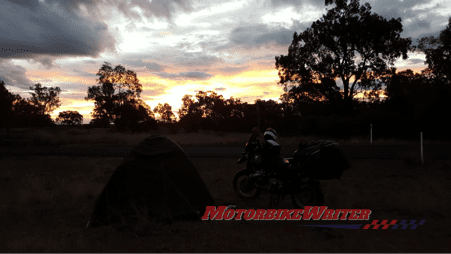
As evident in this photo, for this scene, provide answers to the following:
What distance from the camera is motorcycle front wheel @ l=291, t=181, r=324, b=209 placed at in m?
6.68

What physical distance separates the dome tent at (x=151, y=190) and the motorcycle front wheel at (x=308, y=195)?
1986mm

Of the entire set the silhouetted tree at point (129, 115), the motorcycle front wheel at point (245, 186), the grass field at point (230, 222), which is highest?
the silhouetted tree at point (129, 115)

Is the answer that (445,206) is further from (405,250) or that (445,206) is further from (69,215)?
(69,215)

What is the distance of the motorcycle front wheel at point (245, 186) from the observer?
769 cm

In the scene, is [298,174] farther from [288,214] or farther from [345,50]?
[345,50]

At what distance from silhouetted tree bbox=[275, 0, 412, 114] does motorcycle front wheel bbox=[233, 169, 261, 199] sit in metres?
26.5

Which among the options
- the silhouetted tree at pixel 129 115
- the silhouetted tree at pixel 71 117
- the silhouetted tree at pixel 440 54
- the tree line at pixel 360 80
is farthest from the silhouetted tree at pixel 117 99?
the silhouetted tree at pixel 71 117

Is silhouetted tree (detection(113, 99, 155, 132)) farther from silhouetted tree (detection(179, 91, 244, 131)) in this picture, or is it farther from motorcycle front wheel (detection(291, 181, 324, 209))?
motorcycle front wheel (detection(291, 181, 324, 209))

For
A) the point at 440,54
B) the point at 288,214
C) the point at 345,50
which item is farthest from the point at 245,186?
the point at 440,54

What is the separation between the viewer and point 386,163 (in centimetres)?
1312

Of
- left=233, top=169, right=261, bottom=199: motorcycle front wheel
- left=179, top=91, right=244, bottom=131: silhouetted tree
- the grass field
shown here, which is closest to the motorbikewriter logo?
the grass field

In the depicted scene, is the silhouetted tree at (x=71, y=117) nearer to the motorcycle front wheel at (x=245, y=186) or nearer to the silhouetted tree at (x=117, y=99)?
the silhouetted tree at (x=117, y=99)

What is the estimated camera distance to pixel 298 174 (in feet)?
22.0

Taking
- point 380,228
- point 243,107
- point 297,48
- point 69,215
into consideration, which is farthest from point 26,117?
point 380,228
